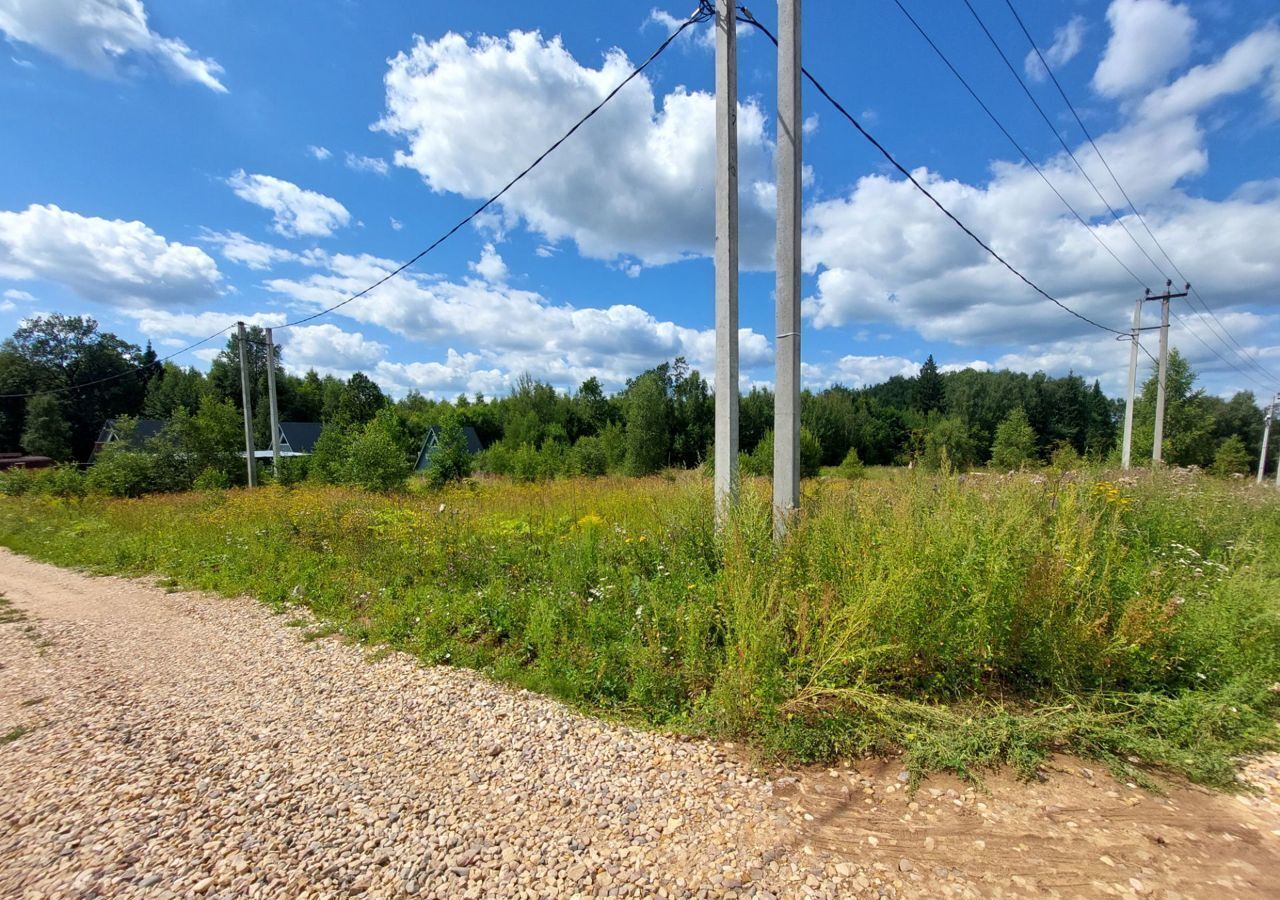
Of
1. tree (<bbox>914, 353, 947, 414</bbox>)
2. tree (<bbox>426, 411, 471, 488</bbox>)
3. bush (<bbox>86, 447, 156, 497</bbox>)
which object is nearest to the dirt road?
tree (<bbox>426, 411, 471, 488</bbox>)

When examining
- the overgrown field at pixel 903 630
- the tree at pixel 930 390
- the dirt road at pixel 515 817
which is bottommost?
the dirt road at pixel 515 817

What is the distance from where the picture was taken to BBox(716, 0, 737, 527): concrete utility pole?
474 centimetres

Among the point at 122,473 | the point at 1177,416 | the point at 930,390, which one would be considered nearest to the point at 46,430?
the point at 122,473

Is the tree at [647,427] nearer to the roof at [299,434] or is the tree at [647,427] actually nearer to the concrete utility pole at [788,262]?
the concrete utility pole at [788,262]

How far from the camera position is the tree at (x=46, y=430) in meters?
45.3

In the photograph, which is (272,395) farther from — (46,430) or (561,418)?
(46,430)

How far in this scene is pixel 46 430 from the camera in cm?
Answer: 4591

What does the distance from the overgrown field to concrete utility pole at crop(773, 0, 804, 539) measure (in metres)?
0.46

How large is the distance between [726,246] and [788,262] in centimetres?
65

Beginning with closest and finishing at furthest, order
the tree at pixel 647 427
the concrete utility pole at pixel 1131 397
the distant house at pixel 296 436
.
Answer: the concrete utility pole at pixel 1131 397 < the tree at pixel 647 427 < the distant house at pixel 296 436

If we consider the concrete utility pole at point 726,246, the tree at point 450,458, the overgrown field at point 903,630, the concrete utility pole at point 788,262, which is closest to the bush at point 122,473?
the tree at point 450,458

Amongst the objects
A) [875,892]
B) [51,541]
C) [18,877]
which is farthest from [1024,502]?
[51,541]

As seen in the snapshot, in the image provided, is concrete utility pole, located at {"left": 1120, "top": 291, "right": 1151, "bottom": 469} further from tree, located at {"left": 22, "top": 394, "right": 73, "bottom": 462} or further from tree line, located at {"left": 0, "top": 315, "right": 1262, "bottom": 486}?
tree, located at {"left": 22, "top": 394, "right": 73, "bottom": 462}

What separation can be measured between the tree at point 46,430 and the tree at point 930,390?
98.1m
